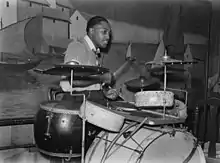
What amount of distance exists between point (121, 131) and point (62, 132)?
15.2 inches

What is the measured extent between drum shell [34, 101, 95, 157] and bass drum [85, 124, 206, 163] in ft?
0.48

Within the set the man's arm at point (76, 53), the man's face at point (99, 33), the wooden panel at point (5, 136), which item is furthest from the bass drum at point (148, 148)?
the wooden panel at point (5, 136)

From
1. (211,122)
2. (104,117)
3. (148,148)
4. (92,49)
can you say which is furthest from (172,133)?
(211,122)

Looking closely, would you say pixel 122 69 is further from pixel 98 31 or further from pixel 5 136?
pixel 5 136

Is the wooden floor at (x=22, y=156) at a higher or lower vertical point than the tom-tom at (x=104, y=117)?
lower

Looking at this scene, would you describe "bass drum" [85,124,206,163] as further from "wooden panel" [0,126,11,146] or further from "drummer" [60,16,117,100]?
"wooden panel" [0,126,11,146]

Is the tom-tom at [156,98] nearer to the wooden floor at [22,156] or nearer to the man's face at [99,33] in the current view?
the man's face at [99,33]

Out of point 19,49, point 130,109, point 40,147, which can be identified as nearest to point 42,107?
point 40,147

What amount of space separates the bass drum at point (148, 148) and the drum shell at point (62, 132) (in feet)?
0.48

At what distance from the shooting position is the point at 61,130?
63.7 inches

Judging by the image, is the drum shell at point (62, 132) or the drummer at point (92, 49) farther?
the drummer at point (92, 49)

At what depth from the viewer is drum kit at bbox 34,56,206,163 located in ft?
4.53

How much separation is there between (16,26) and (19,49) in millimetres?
192

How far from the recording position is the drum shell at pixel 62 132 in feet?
5.32
